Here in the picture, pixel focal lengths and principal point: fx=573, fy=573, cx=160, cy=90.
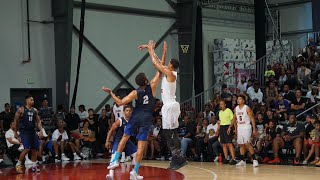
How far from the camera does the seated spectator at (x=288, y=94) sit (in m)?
18.2

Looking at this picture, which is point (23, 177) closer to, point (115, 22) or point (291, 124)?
point (291, 124)

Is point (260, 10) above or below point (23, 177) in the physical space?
above

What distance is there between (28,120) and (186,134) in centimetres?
565

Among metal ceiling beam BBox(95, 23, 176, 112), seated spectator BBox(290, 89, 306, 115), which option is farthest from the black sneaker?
metal ceiling beam BBox(95, 23, 176, 112)

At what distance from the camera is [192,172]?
13.7 m

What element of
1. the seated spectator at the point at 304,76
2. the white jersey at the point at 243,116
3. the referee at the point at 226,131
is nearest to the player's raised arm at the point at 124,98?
the white jersey at the point at 243,116

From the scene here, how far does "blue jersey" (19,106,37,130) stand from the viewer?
14195 millimetres

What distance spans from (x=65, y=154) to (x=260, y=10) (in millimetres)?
10822

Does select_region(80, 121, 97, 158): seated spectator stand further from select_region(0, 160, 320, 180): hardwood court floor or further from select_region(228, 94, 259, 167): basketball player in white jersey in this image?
select_region(228, 94, 259, 167): basketball player in white jersey

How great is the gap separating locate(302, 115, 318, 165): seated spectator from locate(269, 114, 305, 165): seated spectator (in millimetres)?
129

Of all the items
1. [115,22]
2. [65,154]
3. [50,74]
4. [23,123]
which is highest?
[115,22]

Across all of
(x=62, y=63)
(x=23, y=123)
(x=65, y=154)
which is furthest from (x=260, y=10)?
(x=23, y=123)

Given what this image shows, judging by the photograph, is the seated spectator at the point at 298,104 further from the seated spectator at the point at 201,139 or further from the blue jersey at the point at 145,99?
the blue jersey at the point at 145,99

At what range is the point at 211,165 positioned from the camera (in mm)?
15727
